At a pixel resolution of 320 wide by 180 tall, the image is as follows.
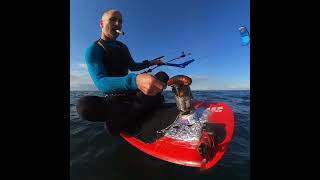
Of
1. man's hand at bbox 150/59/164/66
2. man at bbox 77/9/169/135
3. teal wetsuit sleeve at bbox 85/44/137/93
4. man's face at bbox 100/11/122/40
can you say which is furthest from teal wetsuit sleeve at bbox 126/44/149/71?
teal wetsuit sleeve at bbox 85/44/137/93

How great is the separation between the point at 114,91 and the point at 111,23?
0.93 meters

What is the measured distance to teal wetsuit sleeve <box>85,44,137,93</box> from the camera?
2.02m

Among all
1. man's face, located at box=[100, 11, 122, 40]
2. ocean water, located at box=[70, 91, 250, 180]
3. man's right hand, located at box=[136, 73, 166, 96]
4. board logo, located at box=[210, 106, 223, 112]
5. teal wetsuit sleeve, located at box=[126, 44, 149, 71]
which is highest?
man's face, located at box=[100, 11, 122, 40]

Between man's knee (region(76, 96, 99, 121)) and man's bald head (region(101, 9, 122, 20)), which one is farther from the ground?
man's bald head (region(101, 9, 122, 20))

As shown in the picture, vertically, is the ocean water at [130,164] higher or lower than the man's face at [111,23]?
lower

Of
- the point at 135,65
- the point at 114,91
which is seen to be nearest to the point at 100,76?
the point at 114,91

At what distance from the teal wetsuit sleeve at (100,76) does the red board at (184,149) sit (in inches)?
34.5

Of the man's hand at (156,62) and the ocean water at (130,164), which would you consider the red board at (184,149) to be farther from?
the man's hand at (156,62)

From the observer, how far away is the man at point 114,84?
2.09m

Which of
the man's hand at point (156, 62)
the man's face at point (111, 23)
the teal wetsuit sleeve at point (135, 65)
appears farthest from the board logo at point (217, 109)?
the man's face at point (111, 23)

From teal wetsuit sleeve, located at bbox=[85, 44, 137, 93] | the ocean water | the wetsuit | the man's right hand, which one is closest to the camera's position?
the man's right hand

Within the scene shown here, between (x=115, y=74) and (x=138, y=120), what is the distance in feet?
2.35

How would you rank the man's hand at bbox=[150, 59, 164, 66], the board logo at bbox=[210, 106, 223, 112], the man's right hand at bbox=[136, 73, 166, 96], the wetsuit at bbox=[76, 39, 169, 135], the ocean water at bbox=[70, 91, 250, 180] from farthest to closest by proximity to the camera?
the board logo at bbox=[210, 106, 223, 112] → the man's hand at bbox=[150, 59, 164, 66] → the ocean water at bbox=[70, 91, 250, 180] → the wetsuit at bbox=[76, 39, 169, 135] → the man's right hand at bbox=[136, 73, 166, 96]

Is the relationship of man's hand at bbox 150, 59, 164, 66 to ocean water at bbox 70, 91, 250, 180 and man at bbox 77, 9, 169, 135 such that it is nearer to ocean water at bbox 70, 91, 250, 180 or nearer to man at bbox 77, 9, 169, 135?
man at bbox 77, 9, 169, 135
